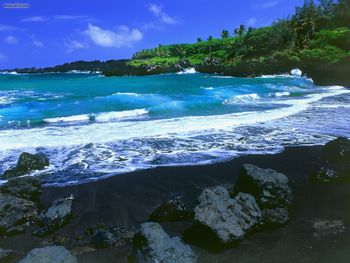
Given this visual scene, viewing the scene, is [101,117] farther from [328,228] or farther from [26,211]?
[328,228]

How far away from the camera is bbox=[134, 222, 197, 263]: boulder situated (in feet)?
21.2

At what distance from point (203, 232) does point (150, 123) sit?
45.1 ft

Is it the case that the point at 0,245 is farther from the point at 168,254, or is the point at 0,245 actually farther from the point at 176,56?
the point at 176,56

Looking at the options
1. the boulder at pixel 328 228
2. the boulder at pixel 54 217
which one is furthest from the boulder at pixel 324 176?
the boulder at pixel 54 217

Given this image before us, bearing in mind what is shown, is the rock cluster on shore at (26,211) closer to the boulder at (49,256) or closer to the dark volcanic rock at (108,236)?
the dark volcanic rock at (108,236)

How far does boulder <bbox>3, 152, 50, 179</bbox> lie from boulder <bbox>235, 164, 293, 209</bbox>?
21.5ft

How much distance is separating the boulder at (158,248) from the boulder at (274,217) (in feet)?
6.42

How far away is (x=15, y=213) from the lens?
8695 millimetres

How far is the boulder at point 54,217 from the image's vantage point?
26.8 feet

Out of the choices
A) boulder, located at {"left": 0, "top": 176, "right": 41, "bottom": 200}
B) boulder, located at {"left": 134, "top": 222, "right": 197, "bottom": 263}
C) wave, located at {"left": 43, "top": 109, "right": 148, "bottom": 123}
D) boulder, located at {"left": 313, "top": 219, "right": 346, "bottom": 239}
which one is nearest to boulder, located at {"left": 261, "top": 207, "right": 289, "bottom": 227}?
boulder, located at {"left": 313, "top": 219, "right": 346, "bottom": 239}

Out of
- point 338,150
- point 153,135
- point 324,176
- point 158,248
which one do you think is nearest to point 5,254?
point 158,248

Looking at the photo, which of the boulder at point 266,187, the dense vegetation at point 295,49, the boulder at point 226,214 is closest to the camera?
the boulder at point 226,214

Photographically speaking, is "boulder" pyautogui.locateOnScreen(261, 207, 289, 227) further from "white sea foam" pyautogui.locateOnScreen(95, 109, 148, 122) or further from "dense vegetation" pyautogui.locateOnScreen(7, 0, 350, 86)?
"dense vegetation" pyautogui.locateOnScreen(7, 0, 350, 86)

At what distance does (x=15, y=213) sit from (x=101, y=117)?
16361 millimetres
